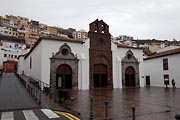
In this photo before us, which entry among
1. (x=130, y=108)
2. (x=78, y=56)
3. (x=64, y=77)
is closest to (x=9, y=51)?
(x=78, y=56)

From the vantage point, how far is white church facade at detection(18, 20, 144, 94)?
22.9 metres

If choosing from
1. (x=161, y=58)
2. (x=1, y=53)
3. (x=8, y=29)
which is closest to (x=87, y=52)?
(x=161, y=58)

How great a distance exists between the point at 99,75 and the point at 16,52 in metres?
54.1

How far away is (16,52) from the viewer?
2815 inches

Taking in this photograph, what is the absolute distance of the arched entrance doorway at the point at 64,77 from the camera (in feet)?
77.7

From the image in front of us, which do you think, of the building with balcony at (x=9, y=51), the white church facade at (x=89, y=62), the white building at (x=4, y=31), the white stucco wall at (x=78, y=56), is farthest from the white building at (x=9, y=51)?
the white stucco wall at (x=78, y=56)

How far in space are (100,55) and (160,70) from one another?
12.3 m

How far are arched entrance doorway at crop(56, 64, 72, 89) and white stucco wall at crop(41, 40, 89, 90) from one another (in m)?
1.35

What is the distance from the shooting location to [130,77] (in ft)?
95.8

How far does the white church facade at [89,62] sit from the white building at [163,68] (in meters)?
4.43

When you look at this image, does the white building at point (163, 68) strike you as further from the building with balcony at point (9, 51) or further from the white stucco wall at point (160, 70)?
the building with balcony at point (9, 51)

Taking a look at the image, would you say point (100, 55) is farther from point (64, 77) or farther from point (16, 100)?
point (16, 100)

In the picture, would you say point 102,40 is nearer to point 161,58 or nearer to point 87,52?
point 87,52

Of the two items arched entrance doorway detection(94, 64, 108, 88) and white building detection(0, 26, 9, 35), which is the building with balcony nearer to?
white building detection(0, 26, 9, 35)
